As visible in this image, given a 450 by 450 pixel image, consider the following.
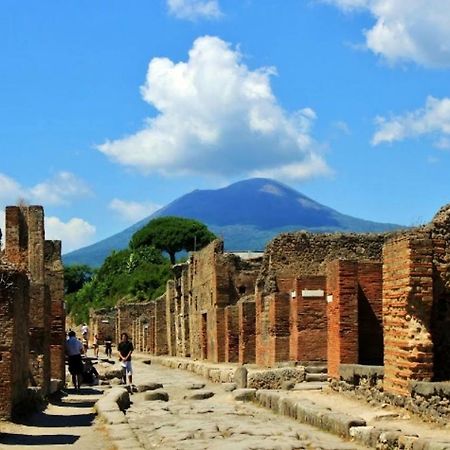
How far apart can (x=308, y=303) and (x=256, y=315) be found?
5824mm

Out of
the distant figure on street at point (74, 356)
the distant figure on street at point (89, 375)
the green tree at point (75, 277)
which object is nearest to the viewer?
the distant figure on street at point (74, 356)

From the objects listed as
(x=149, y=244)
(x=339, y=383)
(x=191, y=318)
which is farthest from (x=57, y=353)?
(x=149, y=244)

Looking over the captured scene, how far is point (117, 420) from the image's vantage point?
46.8ft

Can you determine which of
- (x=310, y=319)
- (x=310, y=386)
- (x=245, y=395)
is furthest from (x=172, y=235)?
(x=310, y=386)

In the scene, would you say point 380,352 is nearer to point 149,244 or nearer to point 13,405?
point 13,405

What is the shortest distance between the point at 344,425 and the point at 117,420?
3665 millimetres

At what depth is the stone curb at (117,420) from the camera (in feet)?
38.3

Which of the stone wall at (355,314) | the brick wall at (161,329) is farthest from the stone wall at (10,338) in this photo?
the brick wall at (161,329)

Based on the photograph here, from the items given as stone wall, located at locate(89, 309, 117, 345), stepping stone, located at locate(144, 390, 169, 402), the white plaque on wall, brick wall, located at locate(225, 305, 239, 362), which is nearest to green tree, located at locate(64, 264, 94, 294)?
stone wall, located at locate(89, 309, 117, 345)

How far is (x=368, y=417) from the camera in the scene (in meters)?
13.8

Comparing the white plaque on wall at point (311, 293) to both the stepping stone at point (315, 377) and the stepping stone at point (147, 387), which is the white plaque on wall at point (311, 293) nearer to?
the stepping stone at point (315, 377)

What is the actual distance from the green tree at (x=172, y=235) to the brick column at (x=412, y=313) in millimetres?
81906

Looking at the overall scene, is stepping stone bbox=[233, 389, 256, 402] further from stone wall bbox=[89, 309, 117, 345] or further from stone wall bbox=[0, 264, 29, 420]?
stone wall bbox=[89, 309, 117, 345]

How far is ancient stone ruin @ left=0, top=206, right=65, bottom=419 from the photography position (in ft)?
45.2
